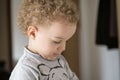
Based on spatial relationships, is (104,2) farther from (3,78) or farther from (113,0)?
(3,78)

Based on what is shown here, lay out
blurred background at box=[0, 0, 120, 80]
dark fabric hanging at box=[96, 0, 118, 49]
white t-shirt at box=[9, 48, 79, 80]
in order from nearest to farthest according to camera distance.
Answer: white t-shirt at box=[9, 48, 79, 80], dark fabric hanging at box=[96, 0, 118, 49], blurred background at box=[0, 0, 120, 80]

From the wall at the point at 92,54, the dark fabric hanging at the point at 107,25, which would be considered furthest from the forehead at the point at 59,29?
the wall at the point at 92,54

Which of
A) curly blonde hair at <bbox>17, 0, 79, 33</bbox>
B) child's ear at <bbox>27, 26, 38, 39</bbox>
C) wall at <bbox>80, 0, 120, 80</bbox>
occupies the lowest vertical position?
wall at <bbox>80, 0, 120, 80</bbox>

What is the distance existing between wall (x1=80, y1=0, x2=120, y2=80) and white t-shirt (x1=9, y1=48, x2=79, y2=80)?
120 cm

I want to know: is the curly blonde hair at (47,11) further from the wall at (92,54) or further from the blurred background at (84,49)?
the wall at (92,54)

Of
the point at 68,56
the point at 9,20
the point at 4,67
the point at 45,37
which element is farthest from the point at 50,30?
the point at 4,67

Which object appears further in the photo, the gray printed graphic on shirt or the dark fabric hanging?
the dark fabric hanging

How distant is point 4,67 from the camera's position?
1.87m

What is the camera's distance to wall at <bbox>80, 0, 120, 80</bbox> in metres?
1.82

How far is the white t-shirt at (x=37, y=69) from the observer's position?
Result: 563 millimetres

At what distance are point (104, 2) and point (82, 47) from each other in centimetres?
47

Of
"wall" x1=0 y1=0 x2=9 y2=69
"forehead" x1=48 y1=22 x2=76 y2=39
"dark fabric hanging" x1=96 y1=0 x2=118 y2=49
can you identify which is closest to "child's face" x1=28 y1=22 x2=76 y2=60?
"forehead" x1=48 y1=22 x2=76 y2=39

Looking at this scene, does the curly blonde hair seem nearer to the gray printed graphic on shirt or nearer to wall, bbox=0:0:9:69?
the gray printed graphic on shirt

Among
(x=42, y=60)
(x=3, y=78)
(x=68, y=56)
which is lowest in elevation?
(x=3, y=78)
